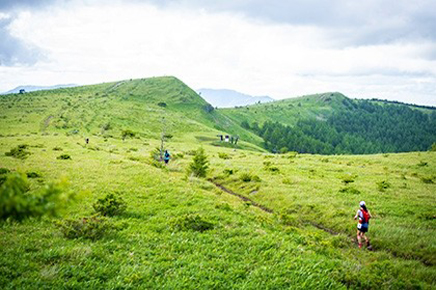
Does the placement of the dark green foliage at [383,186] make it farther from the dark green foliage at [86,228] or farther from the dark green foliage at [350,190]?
the dark green foliage at [86,228]

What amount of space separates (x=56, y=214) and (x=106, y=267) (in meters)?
6.37

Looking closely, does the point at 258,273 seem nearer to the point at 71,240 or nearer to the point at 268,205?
the point at 71,240

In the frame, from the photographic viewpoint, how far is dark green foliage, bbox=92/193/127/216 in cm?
1527

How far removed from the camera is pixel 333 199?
24.3m

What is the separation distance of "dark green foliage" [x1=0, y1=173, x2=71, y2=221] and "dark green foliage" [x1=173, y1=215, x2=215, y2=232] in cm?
1007

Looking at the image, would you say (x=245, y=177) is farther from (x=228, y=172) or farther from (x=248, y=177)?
(x=228, y=172)

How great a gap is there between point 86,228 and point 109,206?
3029mm

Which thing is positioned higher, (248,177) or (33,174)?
(33,174)

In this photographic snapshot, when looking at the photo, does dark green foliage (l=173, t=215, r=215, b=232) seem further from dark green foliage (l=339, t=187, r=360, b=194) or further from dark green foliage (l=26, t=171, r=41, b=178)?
dark green foliage (l=339, t=187, r=360, b=194)

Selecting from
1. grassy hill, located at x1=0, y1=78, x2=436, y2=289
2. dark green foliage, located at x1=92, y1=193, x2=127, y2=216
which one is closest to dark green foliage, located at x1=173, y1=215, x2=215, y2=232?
grassy hill, located at x1=0, y1=78, x2=436, y2=289

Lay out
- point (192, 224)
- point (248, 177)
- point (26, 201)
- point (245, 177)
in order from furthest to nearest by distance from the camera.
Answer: point (245, 177) < point (248, 177) < point (192, 224) < point (26, 201)

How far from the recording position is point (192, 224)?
47.6 ft

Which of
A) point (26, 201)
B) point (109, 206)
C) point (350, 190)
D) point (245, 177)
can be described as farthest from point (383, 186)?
point (26, 201)

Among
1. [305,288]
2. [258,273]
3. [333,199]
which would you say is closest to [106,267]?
[258,273]
